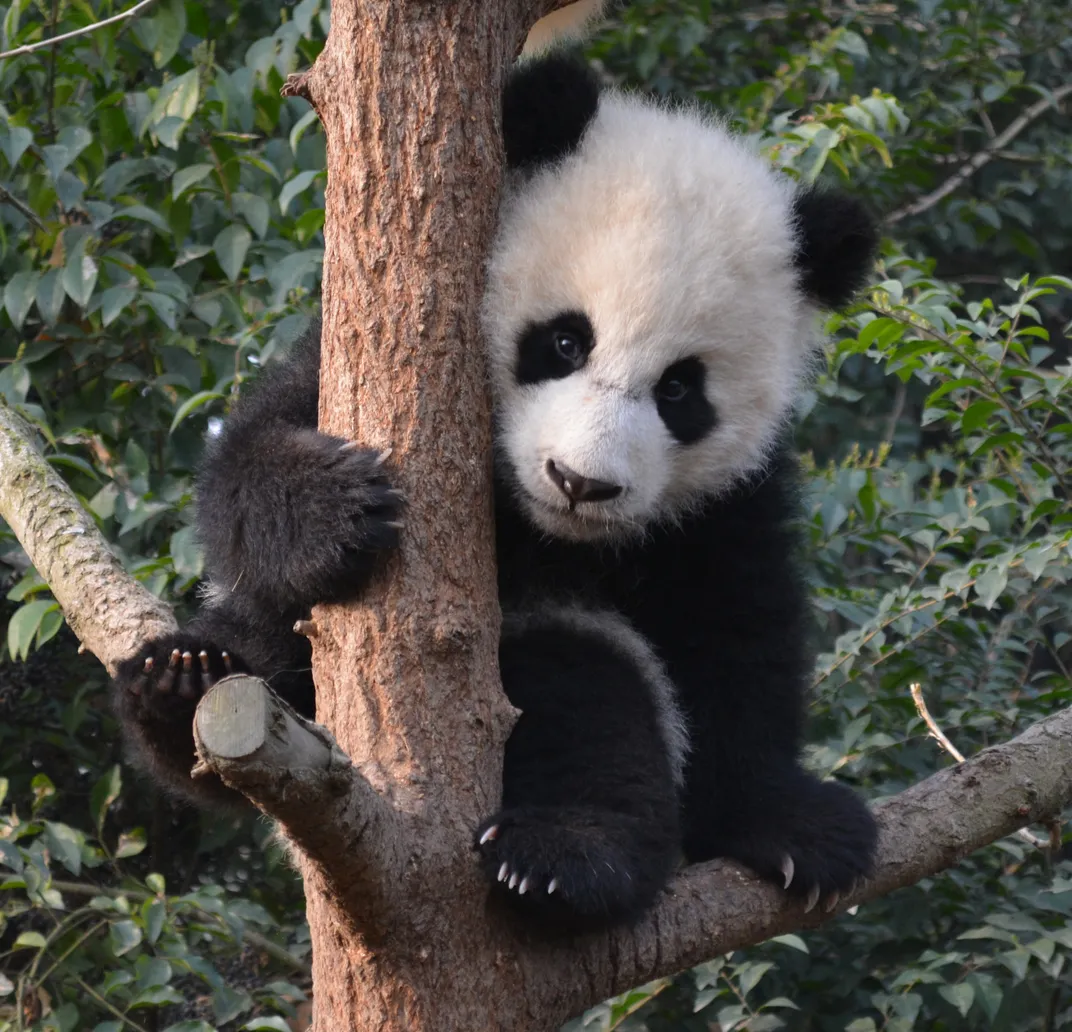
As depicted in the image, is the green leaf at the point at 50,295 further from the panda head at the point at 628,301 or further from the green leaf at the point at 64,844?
the panda head at the point at 628,301

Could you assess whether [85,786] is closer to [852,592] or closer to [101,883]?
[101,883]

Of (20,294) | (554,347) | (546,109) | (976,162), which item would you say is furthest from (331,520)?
(976,162)

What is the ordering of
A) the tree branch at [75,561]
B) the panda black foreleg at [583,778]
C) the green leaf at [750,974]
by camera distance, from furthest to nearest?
the green leaf at [750,974], the tree branch at [75,561], the panda black foreleg at [583,778]

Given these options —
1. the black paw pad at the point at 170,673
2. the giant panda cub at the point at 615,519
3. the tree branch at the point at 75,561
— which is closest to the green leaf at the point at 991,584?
the giant panda cub at the point at 615,519

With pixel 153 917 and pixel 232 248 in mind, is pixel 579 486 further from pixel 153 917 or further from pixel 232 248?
pixel 232 248

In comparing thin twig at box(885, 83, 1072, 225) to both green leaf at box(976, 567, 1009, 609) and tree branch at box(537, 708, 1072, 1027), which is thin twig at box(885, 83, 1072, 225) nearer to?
green leaf at box(976, 567, 1009, 609)

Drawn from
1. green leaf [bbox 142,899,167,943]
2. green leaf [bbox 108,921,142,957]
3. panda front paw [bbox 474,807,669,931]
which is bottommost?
green leaf [bbox 108,921,142,957]

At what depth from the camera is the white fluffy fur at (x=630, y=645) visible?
3.10 metres

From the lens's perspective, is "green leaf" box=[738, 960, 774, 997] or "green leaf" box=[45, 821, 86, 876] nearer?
"green leaf" box=[738, 960, 774, 997]

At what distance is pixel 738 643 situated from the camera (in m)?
3.23

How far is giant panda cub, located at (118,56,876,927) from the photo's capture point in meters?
2.53

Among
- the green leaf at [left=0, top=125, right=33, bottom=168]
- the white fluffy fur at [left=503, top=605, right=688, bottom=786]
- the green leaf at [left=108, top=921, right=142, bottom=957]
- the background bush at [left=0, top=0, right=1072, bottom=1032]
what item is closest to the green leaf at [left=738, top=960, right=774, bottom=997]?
the background bush at [left=0, top=0, right=1072, bottom=1032]

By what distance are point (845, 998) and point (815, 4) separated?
4.57 meters

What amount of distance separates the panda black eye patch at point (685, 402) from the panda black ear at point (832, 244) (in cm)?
44
